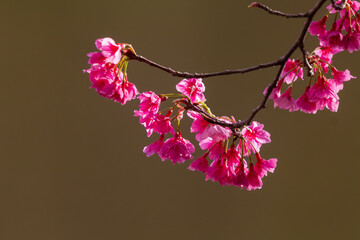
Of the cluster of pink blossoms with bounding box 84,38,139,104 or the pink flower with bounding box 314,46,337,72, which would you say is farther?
the pink flower with bounding box 314,46,337,72

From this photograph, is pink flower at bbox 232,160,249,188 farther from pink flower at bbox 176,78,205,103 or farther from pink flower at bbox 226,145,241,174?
pink flower at bbox 176,78,205,103

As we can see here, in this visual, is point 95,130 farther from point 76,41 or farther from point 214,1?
point 214,1

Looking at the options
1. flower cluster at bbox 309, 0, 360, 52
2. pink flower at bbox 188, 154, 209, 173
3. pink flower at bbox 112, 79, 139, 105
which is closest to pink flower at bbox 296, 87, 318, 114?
flower cluster at bbox 309, 0, 360, 52

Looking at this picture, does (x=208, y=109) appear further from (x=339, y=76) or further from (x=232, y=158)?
(x=339, y=76)

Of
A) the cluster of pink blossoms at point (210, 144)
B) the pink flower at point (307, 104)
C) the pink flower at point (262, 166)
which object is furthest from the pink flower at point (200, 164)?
the pink flower at point (307, 104)

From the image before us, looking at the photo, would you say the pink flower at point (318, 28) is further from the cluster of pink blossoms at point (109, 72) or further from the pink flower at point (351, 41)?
the cluster of pink blossoms at point (109, 72)

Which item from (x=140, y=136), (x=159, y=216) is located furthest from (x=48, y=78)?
(x=159, y=216)
